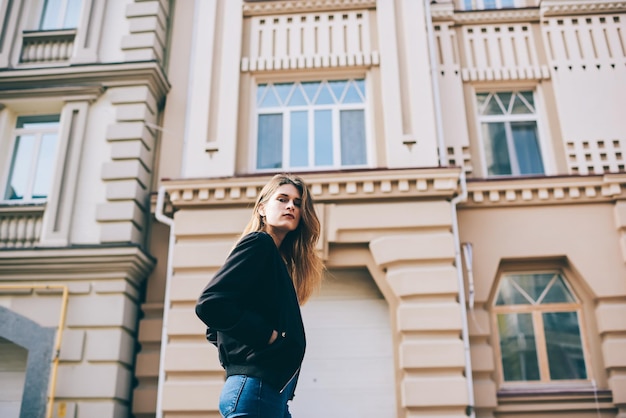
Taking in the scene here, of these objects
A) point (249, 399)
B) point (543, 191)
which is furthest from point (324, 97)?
point (249, 399)

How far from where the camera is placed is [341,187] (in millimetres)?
8234

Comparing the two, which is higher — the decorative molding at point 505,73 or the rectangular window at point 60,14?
the rectangular window at point 60,14

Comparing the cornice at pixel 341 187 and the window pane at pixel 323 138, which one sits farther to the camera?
the window pane at pixel 323 138

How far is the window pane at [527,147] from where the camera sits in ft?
30.5

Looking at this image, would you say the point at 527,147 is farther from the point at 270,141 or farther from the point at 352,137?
the point at 270,141

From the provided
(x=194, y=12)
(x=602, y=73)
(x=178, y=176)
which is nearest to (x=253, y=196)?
(x=178, y=176)

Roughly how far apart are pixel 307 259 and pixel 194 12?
27.7 feet

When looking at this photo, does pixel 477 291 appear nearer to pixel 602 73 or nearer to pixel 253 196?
pixel 253 196

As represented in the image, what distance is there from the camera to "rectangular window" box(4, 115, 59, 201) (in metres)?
9.09

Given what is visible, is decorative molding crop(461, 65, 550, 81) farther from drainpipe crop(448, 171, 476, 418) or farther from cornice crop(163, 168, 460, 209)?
cornice crop(163, 168, 460, 209)

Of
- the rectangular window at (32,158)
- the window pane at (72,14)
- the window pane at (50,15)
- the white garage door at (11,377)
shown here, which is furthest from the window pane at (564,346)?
the window pane at (50,15)

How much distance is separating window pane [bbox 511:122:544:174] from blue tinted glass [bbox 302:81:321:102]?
3371 millimetres

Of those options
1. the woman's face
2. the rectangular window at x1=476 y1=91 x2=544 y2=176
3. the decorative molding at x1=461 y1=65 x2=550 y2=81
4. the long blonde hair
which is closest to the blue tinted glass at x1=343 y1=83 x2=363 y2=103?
the decorative molding at x1=461 y1=65 x2=550 y2=81

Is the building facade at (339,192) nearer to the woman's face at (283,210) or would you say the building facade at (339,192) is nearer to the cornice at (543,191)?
the cornice at (543,191)
